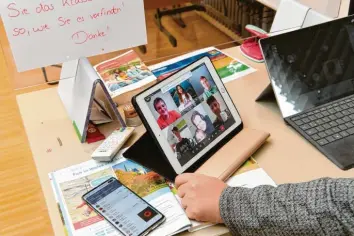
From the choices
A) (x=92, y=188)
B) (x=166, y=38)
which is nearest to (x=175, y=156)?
(x=92, y=188)

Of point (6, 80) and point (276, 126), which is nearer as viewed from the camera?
point (276, 126)

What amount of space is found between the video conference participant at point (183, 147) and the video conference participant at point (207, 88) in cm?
13

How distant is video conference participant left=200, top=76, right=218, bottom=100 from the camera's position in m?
1.03

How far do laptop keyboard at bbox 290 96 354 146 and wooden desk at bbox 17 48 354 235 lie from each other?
0.03m

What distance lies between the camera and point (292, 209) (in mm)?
768

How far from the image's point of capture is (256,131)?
1041 millimetres

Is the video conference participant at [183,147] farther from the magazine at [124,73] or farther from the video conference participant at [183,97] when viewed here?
the magazine at [124,73]

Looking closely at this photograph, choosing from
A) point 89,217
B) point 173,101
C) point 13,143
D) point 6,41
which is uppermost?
point 6,41

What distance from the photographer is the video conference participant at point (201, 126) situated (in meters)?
0.99

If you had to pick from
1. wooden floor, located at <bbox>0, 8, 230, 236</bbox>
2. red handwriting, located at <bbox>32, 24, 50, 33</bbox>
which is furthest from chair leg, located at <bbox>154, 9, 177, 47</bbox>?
red handwriting, located at <bbox>32, 24, 50, 33</bbox>

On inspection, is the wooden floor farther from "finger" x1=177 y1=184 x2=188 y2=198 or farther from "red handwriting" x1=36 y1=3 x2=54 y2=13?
"finger" x1=177 y1=184 x2=188 y2=198

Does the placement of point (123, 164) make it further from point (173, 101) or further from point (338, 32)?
point (338, 32)

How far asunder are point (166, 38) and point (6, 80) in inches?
48.6

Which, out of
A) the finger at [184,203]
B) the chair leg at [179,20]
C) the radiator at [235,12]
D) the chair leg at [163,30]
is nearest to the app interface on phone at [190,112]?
the finger at [184,203]
